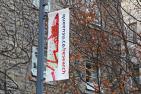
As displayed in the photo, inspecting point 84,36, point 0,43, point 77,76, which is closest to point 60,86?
point 77,76

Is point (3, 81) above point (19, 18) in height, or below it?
below

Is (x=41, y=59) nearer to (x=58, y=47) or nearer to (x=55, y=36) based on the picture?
(x=58, y=47)

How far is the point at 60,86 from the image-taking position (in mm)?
19203

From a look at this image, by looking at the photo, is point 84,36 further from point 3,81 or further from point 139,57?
point 3,81

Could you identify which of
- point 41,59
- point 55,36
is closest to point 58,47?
point 55,36

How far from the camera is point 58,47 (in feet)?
39.8

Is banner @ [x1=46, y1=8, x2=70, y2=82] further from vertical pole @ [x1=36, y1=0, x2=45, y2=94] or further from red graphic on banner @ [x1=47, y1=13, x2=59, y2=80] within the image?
vertical pole @ [x1=36, y1=0, x2=45, y2=94]

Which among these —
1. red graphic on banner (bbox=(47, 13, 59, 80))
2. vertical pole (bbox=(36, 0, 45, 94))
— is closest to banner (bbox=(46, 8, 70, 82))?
red graphic on banner (bbox=(47, 13, 59, 80))

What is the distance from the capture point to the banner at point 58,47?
11860 millimetres

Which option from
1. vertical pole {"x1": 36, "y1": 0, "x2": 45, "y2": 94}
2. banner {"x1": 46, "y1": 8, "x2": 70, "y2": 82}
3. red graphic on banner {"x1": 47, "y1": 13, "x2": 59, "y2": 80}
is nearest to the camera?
banner {"x1": 46, "y1": 8, "x2": 70, "y2": 82}

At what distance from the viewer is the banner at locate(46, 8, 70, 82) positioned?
1186 cm

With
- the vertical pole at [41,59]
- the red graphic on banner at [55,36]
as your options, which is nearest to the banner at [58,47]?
the red graphic on banner at [55,36]

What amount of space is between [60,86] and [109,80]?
2.38 meters

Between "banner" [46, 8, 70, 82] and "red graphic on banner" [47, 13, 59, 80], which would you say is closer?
"banner" [46, 8, 70, 82]
